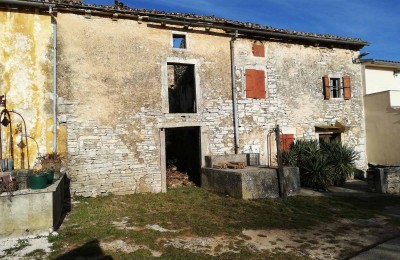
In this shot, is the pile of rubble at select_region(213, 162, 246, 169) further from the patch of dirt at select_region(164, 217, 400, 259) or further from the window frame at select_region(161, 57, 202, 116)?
the patch of dirt at select_region(164, 217, 400, 259)

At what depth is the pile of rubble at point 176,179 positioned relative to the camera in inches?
476

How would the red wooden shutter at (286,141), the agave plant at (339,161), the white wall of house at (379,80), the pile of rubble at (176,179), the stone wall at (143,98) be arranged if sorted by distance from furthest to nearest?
the white wall of house at (379,80) → the red wooden shutter at (286,141) → the agave plant at (339,161) → the pile of rubble at (176,179) → the stone wall at (143,98)

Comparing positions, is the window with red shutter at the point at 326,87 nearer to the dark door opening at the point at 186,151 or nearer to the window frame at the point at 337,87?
the window frame at the point at 337,87

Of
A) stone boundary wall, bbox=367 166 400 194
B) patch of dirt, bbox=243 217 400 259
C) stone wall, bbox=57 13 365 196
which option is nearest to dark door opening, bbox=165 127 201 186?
stone wall, bbox=57 13 365 196

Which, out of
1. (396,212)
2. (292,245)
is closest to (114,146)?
(292,245)

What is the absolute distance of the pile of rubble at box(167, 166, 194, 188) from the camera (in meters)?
12.1

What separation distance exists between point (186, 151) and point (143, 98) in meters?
3.89

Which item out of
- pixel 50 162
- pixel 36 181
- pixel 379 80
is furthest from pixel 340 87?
pixel 36 181

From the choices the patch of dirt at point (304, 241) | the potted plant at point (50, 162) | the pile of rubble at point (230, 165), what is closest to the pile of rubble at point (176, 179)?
the pile of rubble at point (230, 165)

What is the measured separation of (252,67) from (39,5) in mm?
7794

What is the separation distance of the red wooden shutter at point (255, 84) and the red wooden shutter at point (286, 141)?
6.39 feet

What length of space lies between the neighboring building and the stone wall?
3.60 m

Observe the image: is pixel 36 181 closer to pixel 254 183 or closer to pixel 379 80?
pixel 254 183

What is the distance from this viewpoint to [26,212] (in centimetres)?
628
